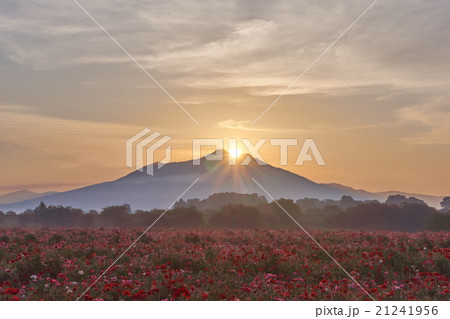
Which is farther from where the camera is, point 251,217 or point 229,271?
point 251,217

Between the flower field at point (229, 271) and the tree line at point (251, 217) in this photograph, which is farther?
the tree line at point (251, 217)

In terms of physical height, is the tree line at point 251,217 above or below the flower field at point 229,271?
above

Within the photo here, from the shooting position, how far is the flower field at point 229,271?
942 centimetres

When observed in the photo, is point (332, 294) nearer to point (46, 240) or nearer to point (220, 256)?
point (220, 256)

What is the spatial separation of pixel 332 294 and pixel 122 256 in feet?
22.0

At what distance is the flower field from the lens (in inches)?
371

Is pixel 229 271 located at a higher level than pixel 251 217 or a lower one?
lower

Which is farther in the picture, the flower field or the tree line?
the tree line

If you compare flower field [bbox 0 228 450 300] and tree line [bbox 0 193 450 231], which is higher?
tree line [bbox 0 193 450 231]

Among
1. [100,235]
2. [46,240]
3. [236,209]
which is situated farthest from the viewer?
[236,209]

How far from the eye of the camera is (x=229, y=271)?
11828mm

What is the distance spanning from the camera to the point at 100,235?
754 inches

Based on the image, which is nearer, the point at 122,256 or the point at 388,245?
the point at 122,256

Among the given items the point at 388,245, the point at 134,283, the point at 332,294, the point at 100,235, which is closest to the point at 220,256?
the point at 134,283
